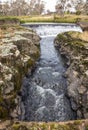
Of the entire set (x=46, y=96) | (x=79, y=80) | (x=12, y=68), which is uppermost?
(x=12, y=68)

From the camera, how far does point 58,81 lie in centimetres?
2339

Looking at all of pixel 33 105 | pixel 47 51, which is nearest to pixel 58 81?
pixel 33 105

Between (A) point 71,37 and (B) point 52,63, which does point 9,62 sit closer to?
(B) point 52,63

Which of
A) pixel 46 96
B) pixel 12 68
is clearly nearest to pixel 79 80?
pixel 46 96

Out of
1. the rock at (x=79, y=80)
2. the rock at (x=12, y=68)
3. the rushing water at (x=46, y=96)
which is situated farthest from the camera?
the rushing water at (x=46, y=96)

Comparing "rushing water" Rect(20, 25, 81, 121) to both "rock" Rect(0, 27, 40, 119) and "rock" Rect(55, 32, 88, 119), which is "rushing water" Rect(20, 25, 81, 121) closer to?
"rock" Rect(55, 32, 88, 119)

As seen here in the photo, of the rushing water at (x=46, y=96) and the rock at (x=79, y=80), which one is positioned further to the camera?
the rushing water at (x=46, y=96)

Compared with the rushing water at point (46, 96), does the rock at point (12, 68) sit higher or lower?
higher

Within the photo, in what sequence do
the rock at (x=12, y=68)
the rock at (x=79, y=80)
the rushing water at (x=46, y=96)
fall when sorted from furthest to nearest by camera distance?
the rushing water at (x=46, y=96), the rock at (x=79, y=80), the rock at (x=12, y=68)

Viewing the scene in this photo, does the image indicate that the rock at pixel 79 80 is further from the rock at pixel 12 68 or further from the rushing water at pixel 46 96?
the rock at pixel 12 68

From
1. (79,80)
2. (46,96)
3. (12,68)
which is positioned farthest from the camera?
(46,96)

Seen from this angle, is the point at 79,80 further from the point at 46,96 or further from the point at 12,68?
the point at 12,68

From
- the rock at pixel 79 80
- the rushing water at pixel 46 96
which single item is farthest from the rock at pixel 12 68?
the rock at pixel 79 80

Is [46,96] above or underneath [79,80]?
underneath
